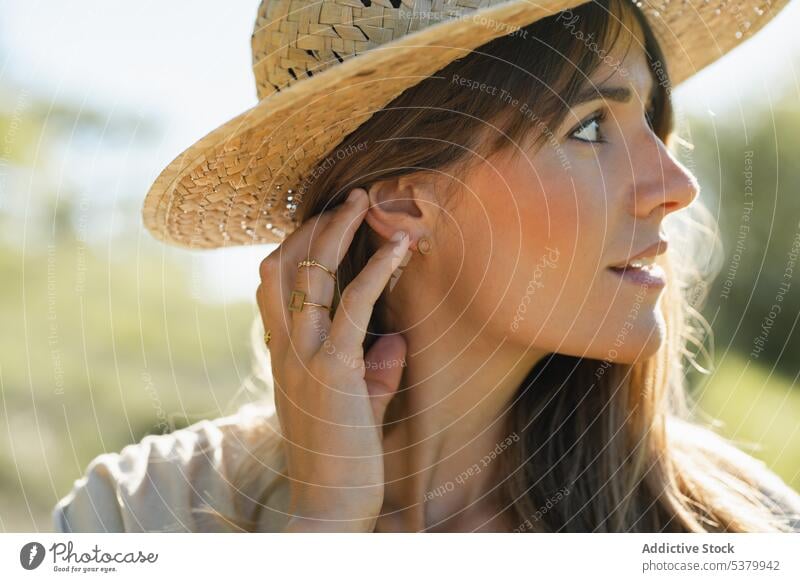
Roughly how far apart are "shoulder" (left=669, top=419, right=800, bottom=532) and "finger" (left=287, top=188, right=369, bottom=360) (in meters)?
0.55

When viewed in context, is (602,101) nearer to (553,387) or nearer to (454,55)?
(454,55)

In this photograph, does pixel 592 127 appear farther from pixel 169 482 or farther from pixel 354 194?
pixel 169 482

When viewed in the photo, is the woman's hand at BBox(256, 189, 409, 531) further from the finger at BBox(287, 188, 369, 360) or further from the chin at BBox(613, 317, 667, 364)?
the chin at BBox(613, 317, 667, 364)

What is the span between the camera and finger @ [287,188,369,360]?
45.2 inches

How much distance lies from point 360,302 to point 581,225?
0.29 meters

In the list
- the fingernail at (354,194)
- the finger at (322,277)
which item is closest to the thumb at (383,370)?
the finger at (322,277)

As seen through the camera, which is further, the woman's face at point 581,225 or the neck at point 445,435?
the neck at point 445,435

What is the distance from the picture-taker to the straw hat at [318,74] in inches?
38.2

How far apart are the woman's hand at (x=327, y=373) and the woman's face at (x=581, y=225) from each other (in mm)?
122

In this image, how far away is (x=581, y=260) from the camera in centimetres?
111

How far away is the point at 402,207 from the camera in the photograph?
1.18 metres
